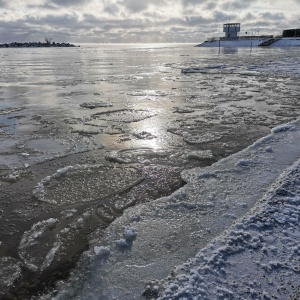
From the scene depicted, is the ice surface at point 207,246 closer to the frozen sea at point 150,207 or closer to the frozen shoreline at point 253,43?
the frozen sea at point 150,207

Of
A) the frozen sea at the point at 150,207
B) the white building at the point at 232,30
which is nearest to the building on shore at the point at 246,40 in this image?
the white building at the point at 232,30

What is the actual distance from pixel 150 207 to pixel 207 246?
113cm

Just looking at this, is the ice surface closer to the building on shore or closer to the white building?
the building on shore

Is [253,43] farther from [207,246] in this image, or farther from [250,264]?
[250,264]

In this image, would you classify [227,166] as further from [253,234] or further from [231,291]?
[231,291]

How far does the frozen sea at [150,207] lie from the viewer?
9.56 feet

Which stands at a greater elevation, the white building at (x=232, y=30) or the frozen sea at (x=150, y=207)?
the white building at (x=232, y=30)

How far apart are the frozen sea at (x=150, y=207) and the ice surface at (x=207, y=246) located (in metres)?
0.01

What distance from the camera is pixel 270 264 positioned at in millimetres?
3016

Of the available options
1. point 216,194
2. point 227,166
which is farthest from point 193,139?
point 216,194

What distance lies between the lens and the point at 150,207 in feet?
13.9

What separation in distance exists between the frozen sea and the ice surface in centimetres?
1

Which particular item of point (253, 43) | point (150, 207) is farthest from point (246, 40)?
point (150, 207)

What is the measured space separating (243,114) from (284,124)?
156 centimetres
